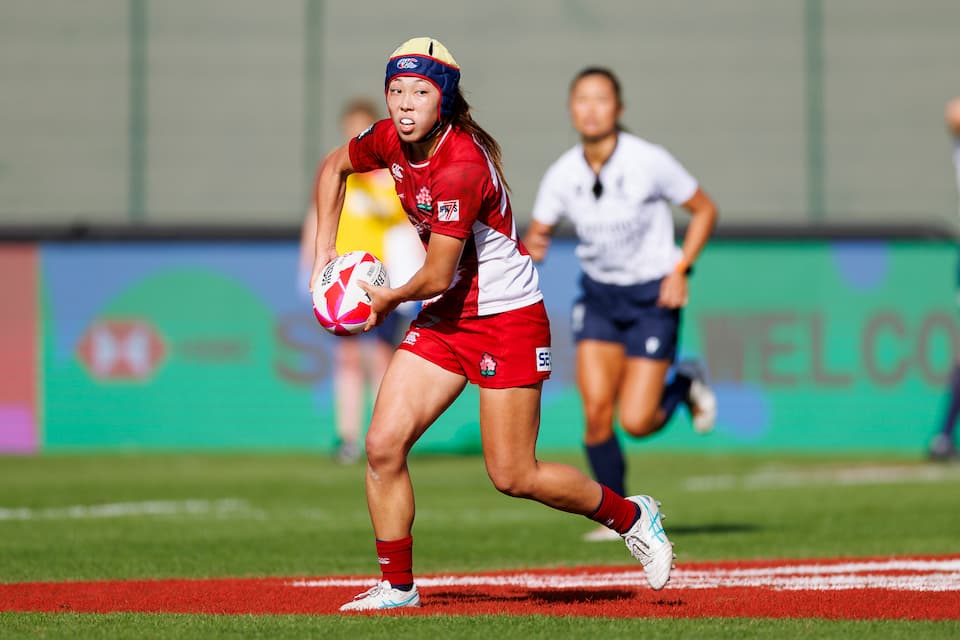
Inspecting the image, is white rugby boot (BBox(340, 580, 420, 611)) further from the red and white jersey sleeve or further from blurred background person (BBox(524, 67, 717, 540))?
blurred background person (BBox(524, 67, 717, 540))

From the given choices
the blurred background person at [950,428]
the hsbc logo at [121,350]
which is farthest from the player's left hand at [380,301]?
the hsbc logo at [121,350]

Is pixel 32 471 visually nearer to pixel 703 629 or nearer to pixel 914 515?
pixel 914 515

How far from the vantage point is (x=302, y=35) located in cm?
1873

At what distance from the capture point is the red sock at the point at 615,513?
7.36 metres

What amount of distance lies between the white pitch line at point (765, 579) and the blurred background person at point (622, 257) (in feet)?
6.31

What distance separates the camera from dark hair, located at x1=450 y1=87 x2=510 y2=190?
7.06m

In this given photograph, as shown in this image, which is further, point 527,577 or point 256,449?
point 256,449

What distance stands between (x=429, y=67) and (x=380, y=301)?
94cm

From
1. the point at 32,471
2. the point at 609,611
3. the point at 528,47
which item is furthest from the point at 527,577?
the point at 528,47

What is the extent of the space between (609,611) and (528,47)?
12266 millimetres

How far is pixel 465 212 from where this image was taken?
6.82 m

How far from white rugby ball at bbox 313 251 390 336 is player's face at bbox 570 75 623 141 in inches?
136

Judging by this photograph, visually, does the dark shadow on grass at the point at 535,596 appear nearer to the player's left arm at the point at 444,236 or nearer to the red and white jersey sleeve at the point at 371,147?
the player's left arm at the point at 444,236

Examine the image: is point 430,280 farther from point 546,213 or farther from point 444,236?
point 546,213
